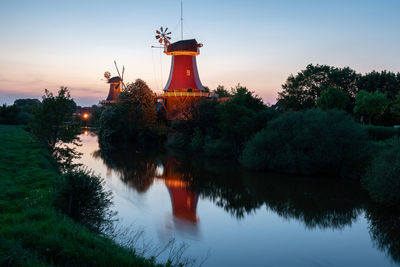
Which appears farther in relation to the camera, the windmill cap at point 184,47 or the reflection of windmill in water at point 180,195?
the windmill cap at point 184,47

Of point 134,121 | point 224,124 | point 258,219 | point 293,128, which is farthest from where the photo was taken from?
point 134,121

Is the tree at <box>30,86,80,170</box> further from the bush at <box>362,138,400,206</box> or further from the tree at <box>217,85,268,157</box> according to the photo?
the bush at <box>362,138,400,206</box>

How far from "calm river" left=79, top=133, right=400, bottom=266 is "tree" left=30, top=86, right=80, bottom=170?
299 cm

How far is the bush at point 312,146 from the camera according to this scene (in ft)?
60.1

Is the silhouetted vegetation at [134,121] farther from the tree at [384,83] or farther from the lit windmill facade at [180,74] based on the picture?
the tree at [384,83]

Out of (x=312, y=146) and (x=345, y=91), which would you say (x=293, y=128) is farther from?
(x=345, y=91)

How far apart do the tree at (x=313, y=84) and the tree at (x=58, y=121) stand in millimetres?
27226

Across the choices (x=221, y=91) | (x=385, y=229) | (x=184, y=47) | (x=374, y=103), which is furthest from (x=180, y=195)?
(x=221, y=91)

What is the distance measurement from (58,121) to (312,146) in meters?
14.2

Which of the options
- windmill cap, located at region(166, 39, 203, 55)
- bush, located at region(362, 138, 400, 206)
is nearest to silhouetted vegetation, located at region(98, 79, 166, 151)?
windmill cap, located at region(166, 39, 203, 55)

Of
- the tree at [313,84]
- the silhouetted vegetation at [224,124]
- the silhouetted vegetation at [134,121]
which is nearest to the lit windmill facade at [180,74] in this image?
the silhouetted vegetation at [134,121]

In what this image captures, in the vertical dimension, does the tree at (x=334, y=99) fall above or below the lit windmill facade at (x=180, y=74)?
below

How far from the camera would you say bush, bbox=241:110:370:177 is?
18328 mm

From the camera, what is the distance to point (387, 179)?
40.4 ft
